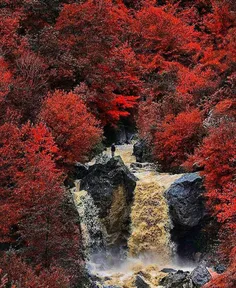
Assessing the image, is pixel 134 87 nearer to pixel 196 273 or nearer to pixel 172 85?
pixel 172 85

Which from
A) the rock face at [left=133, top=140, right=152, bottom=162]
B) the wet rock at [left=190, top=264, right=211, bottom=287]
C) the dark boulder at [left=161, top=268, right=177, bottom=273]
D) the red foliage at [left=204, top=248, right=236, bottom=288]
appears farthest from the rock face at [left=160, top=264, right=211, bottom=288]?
the rock face at [left=133, top=140, right=152, bottom=162]

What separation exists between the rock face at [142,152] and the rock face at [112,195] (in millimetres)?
5745

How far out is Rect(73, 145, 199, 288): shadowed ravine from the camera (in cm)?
2511

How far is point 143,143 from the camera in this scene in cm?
3359

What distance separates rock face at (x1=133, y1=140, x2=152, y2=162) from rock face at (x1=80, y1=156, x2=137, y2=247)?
18.8 feet

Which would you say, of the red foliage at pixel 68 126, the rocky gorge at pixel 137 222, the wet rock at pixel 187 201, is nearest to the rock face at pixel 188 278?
the rocky gorge at pixel 137 222

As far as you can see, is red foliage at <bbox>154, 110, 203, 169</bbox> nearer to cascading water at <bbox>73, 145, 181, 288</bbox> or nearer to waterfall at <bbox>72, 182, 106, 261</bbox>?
cascading water at <bbox>73, 145, 181, 288</bbox>

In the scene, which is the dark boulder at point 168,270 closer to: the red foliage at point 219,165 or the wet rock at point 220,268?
the wet rock at point 220,268

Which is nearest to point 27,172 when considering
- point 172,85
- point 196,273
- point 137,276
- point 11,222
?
point 11,222

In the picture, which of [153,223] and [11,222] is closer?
[11,222]

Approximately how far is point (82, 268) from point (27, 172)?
15.9 ft

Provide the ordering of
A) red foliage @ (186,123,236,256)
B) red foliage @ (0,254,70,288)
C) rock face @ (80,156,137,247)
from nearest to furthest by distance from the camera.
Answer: red foliage @ (0,254,70,288) → red foliage @ (186,123,236,256) → rock face @ (80,156,137,247)

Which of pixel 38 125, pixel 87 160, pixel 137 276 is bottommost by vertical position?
pixel 87 160

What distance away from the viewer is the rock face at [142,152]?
32938mm
